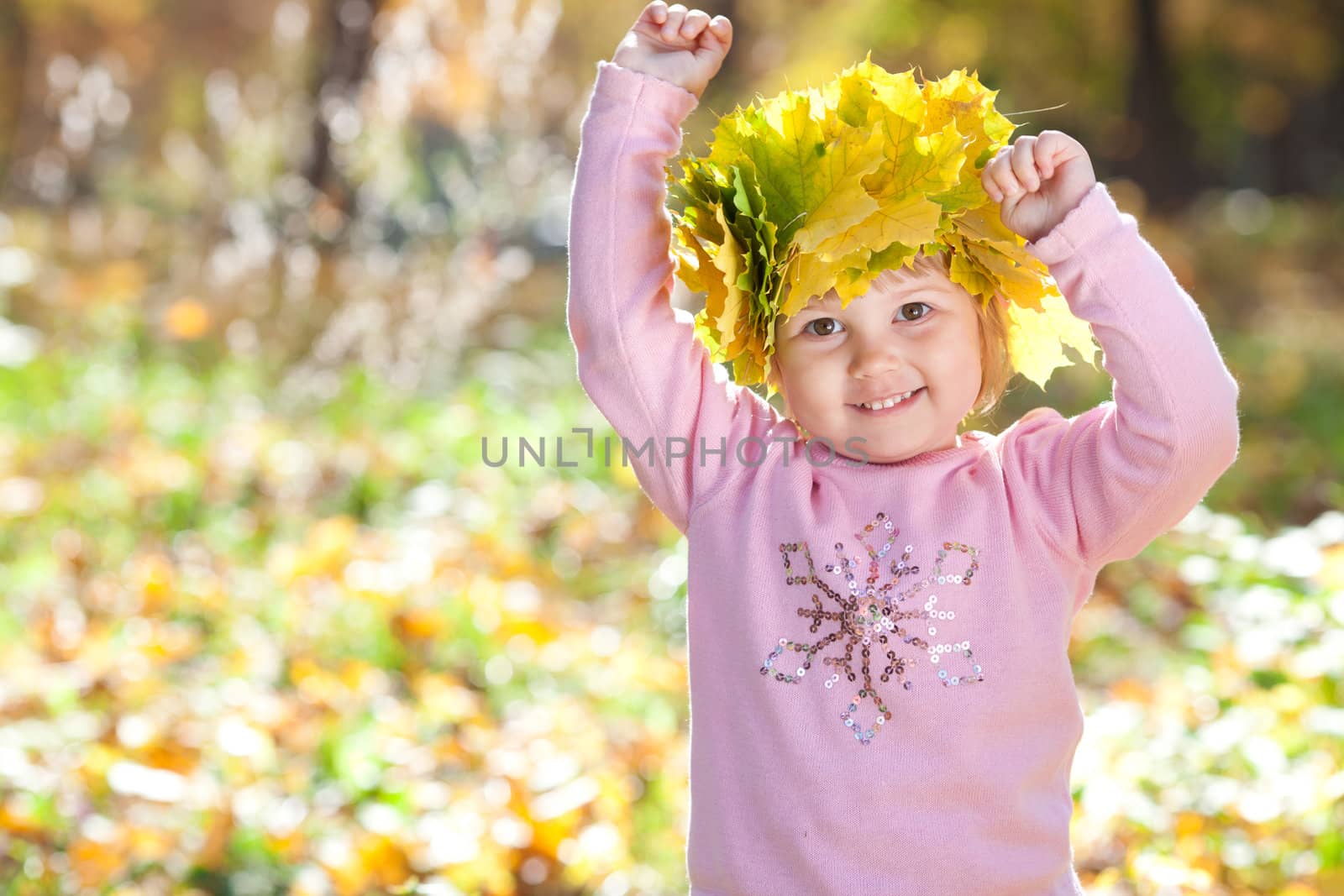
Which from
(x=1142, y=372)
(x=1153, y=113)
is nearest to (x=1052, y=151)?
(x=1142, y=372)

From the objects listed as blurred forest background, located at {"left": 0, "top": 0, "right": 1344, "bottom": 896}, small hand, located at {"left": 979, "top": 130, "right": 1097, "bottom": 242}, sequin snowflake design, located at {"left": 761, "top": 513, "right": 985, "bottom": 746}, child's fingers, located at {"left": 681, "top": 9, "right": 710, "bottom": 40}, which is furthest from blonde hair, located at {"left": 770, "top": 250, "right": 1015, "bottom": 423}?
blurred forest background, located at {"left": 0, "top": 0, "right": 1344, "bottom": 896}

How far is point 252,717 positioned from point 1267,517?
3.78 m

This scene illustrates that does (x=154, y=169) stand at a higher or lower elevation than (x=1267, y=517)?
higher

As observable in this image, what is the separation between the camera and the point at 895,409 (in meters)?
1.61

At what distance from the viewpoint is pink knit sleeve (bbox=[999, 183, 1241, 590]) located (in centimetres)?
148

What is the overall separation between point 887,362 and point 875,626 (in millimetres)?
310

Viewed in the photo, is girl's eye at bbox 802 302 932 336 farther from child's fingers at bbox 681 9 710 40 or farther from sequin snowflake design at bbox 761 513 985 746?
child's fingers at bbox 681 9 710 40

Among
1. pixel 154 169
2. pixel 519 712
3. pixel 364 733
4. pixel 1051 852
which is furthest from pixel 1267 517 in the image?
pixel 154 169

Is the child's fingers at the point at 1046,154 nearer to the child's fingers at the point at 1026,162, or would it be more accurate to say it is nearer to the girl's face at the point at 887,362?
the child's fingers at the point at 1026,162

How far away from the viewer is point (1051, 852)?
1.61 meters

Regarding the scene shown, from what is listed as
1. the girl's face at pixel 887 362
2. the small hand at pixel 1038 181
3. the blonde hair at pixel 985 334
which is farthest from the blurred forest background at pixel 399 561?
the small hand at pixel 1038 181

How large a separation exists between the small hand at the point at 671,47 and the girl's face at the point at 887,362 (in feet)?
1.08

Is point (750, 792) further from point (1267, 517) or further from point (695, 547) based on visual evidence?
point (1267, 517)

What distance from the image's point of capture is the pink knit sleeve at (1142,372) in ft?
4.84
